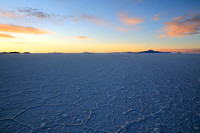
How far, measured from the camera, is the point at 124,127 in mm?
1180

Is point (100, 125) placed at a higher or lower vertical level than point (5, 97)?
lower

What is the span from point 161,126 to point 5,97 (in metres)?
2.41

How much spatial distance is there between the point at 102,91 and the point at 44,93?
1.12 meters

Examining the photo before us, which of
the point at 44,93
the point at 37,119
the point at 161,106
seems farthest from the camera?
the point at 44,93

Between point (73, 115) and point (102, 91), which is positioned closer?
point (73, 115)

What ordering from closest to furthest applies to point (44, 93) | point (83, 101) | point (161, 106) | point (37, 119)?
point (37, 119)
point (161, 106)
point (83, 101)
point (44, 93)

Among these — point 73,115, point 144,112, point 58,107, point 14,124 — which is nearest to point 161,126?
point 144,112

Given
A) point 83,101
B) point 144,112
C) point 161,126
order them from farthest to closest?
1. point 83,101
2. point 144,112
3. point 161,126

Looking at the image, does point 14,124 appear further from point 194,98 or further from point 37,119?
point 194,98

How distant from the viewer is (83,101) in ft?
5.76

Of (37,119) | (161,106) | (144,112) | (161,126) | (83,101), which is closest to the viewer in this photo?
(161,126)

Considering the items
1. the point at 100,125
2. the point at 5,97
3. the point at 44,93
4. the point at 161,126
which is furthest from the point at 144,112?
the point at 5,97

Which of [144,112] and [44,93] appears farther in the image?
[44,93]

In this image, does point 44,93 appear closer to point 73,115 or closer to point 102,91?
point 73,115
